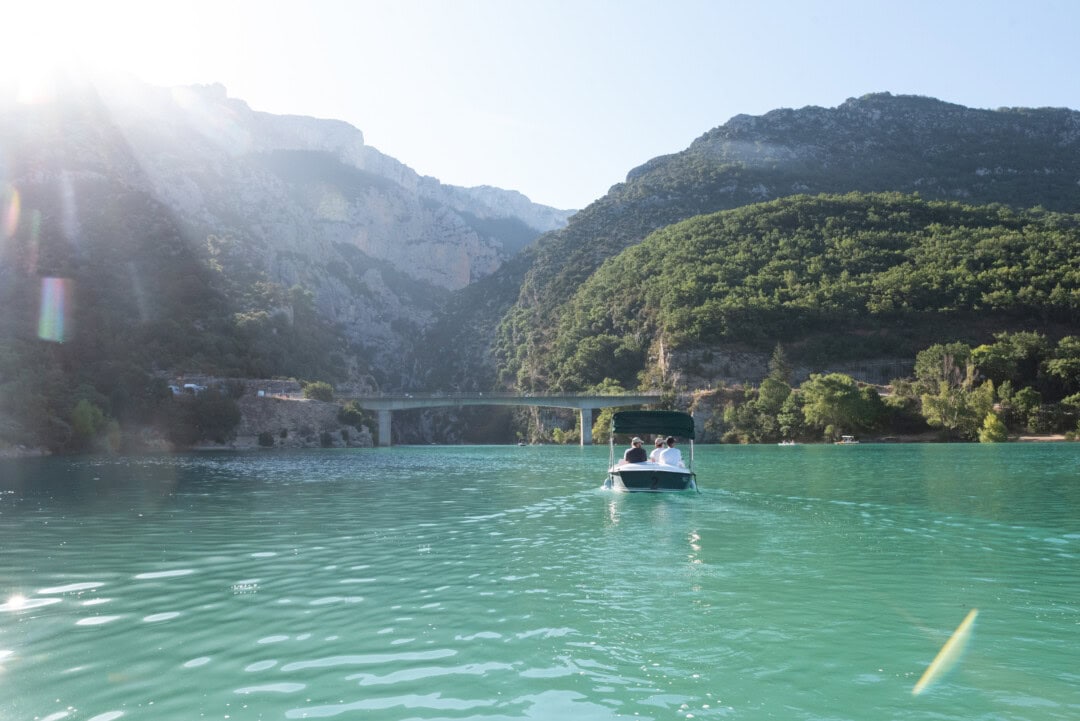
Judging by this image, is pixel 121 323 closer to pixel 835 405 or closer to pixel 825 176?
pixel 835 405

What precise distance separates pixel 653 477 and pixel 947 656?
2244cm

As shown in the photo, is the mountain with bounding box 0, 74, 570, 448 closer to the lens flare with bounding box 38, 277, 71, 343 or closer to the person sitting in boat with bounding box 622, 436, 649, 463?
the lens flare with bounding box 38, 277, 71, 343

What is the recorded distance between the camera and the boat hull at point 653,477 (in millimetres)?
31344

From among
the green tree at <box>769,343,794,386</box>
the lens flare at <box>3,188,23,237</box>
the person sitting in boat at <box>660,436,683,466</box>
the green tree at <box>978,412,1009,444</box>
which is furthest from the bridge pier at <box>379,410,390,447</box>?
the person sitting in boat at <box>660,436,683,466</box>

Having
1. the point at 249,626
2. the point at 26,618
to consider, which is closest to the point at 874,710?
the point at 249,626

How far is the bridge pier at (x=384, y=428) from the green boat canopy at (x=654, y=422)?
104m

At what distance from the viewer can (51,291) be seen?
363 feet

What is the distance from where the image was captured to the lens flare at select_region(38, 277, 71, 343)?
10469 cm

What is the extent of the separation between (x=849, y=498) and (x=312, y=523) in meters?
19.2

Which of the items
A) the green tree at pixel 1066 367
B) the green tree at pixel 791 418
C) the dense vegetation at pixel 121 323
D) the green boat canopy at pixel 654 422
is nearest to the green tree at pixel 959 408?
the green tree at pixel 1066 367

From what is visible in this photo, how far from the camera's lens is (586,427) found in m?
132

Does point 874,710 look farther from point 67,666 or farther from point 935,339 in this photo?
point 935,339

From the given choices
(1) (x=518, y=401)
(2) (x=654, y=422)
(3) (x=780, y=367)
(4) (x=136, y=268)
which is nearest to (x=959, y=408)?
(3) (x=780, y=367)

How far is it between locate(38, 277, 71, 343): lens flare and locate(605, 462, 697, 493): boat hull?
98.8 metres
